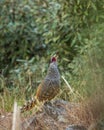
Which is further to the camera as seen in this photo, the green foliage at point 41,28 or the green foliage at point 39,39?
the green foliage at point 41,28

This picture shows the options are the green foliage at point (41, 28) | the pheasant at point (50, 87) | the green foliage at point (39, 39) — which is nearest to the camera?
the pheasant at point (50, 87)

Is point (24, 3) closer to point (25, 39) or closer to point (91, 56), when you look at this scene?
Answer: point (25, 39)

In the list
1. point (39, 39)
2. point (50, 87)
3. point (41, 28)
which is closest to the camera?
point (50, 87)

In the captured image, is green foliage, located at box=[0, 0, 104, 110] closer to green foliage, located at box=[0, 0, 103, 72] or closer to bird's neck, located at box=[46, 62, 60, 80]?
green foliage, located at box=[0, 0, 103, 72]

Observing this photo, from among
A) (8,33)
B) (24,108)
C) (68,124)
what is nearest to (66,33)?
(8,33)

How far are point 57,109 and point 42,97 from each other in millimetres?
254

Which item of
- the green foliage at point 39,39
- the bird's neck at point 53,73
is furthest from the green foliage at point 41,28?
the bird's neck at point 53,73

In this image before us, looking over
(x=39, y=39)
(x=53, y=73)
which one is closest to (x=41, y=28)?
(x=39, y=39)

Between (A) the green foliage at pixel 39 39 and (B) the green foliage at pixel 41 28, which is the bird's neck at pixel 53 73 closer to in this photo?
(A) the green foliage at pixel 39 39

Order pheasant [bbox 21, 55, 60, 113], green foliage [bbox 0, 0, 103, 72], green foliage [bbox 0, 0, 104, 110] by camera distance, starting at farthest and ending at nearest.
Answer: green foliage [bbox 0, 0, 103, 72]
green foliage [bbox 0, 0, 104, 110]
pheasant [bbox 21, 55, 60, 113]

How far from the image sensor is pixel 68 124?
5988mm

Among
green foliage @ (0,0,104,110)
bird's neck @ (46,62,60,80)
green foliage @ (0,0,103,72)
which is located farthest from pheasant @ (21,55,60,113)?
green foliage @ (0,0,103,72)

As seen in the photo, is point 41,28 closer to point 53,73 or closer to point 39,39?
point 39,39

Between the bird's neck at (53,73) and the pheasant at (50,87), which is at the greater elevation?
the bird's neck at (53,73)
